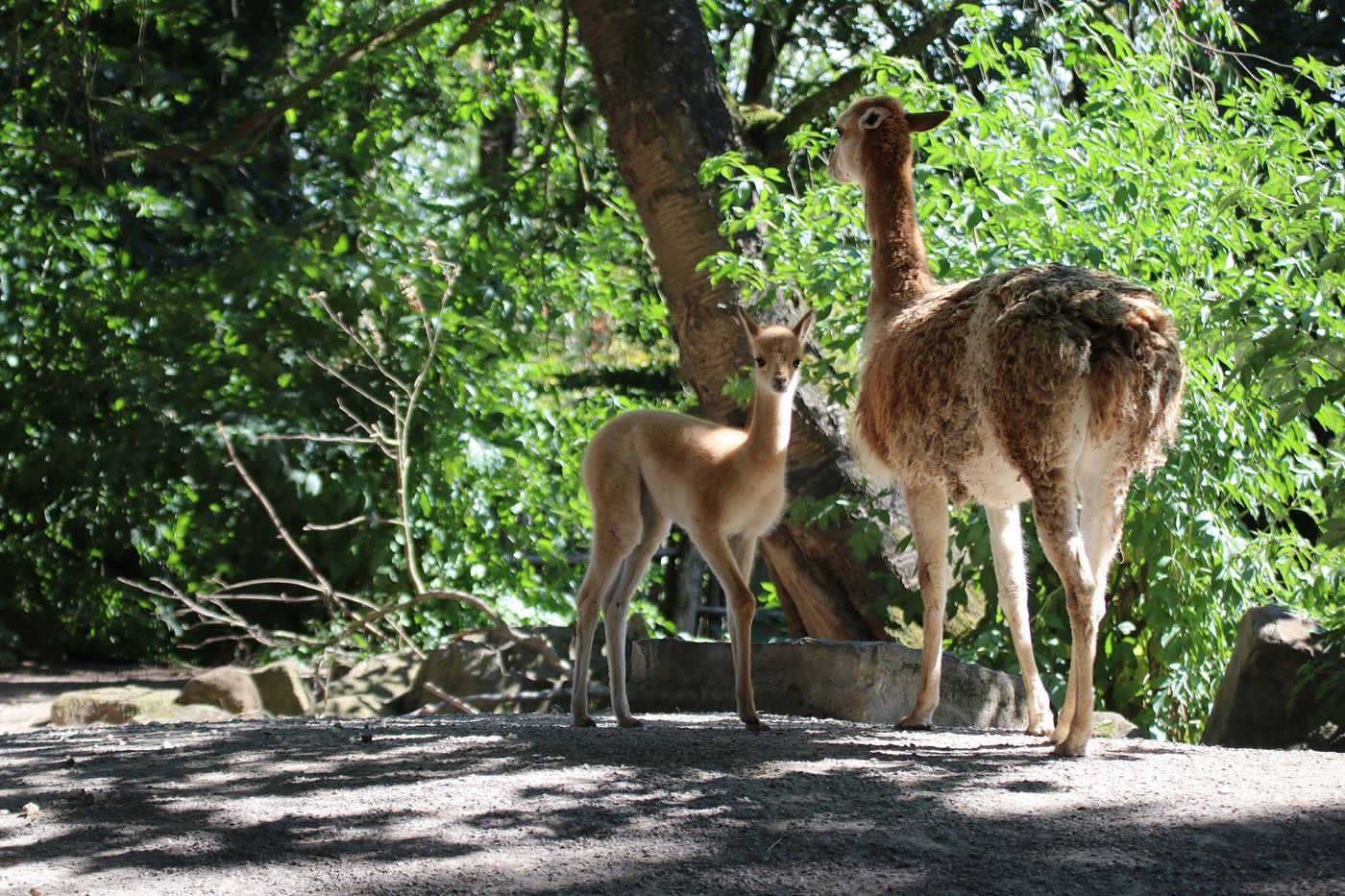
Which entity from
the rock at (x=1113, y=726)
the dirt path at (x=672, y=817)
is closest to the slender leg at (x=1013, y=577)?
the dirt path at (x=672, y=817)

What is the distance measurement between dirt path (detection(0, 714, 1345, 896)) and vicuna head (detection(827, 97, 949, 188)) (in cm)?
276

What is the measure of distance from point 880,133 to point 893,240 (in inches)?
23.0

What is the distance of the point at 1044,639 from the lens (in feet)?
25.6

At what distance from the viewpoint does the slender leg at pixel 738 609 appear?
18.7ft

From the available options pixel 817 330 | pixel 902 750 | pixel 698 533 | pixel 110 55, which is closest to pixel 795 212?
pixel 817 330

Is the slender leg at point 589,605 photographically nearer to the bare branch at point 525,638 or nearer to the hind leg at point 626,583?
the hind leg at point 626,583

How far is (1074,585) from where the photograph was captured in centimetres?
493

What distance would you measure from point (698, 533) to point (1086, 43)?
4.08m

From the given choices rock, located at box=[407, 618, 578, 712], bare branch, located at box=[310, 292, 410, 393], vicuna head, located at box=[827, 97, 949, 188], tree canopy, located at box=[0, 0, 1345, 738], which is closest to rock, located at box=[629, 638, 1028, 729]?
tree canopy, located at box=[0, 0, 1345, 738]

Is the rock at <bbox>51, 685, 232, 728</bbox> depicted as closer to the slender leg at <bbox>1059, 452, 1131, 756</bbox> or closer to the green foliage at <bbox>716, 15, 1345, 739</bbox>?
the green foliage at <bbox>716, 15, 1345, 739</bbox>

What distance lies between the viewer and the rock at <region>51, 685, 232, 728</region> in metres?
9.34

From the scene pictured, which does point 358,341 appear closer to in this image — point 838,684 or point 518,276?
point 518,276

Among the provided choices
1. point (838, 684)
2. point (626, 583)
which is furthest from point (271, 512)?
point (838, 684)

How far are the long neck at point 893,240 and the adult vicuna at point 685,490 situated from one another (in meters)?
0.39
